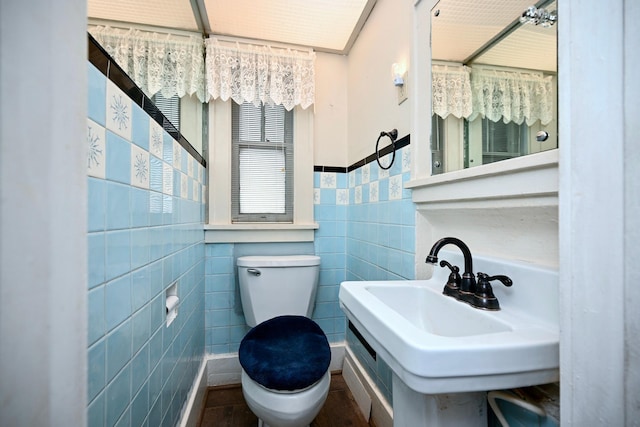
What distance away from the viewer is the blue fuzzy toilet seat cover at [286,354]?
0.92m

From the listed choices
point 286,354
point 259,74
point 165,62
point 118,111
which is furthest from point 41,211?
point 259,74

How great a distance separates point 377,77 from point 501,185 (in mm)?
957

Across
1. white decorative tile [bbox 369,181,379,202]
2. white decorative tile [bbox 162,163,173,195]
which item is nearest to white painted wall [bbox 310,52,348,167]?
white decorative tile [bbox 369,181,379,202]

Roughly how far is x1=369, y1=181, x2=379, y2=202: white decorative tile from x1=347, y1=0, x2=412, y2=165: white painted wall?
0.60 ft

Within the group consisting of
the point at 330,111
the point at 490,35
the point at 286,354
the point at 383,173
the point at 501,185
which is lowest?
the point at 286,354

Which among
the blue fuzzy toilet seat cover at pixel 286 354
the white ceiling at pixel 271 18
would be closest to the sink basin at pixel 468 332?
the blue fuzzy toilet seat cover at pixel 286 354

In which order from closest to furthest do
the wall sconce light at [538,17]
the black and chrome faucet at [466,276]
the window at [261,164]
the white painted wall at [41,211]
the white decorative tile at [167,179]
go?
the white painted wall at [41,211]
the wall sconce light at [538,17]
the black and chrome faucet at [466,276]
the white decorative tile at [167,179]
the window at [261,164]

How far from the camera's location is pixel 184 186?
3.58 ft

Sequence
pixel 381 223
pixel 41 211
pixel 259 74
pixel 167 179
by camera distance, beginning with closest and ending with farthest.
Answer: pixel 41 211 → pixel 167 179 → pixel 381 223 → pixel 259 74

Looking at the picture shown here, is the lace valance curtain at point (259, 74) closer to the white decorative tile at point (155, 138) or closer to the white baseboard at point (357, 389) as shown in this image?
the white decorative tile at point (155, 138)

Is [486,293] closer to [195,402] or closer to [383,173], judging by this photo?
[383,173]

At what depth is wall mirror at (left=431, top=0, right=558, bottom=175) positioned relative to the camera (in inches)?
25.3

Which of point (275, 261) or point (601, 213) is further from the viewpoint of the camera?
point (275, 261)

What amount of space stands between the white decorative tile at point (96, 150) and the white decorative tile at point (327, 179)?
1300 millimetres
